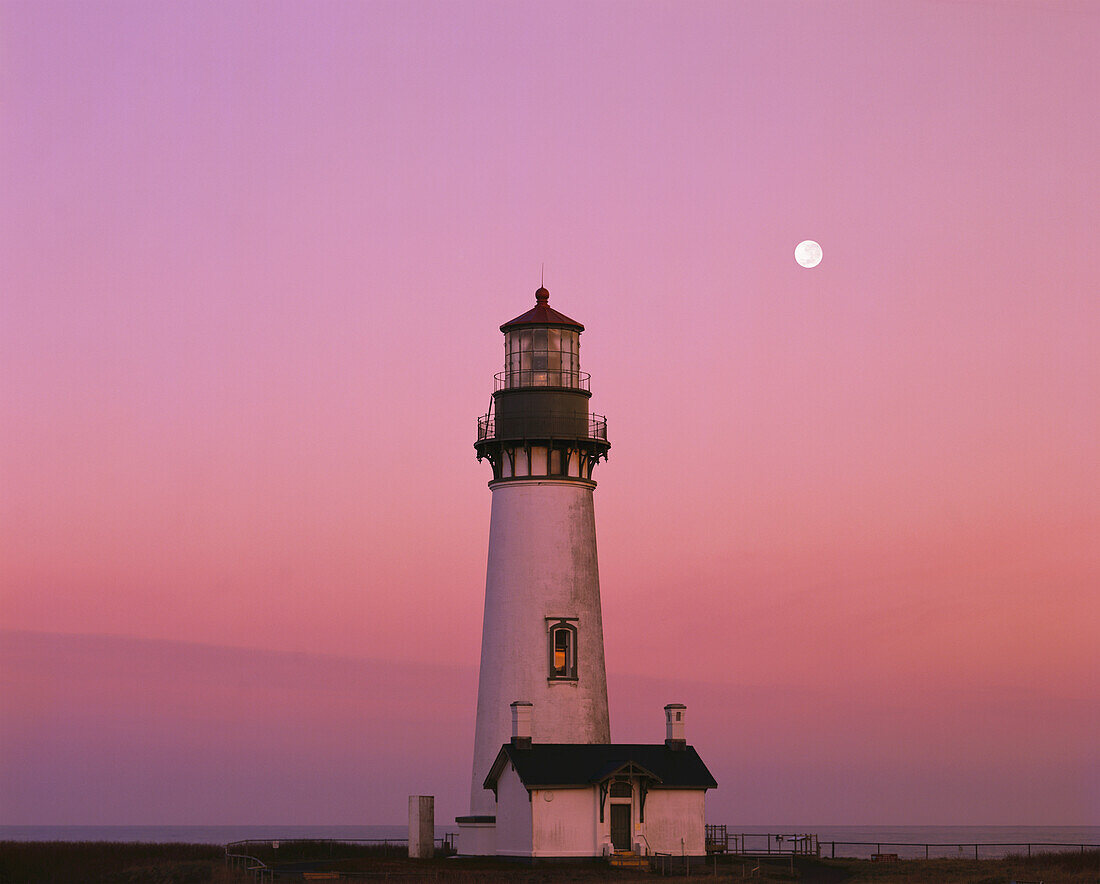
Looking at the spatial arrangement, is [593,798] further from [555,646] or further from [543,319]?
[543,319]

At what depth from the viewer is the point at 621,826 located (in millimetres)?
46656

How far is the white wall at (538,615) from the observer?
1953 inches

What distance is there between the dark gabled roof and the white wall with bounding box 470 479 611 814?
3.75ft

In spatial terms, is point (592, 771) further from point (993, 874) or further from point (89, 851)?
point (89, 851)

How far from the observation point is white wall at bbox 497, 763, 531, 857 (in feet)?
151

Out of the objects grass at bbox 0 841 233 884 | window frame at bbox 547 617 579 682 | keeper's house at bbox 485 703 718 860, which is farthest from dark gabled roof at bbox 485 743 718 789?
grass at bbox 0 841 233 884

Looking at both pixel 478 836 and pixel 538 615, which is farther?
pixel 538 615

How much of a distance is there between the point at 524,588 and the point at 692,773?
26.6ft

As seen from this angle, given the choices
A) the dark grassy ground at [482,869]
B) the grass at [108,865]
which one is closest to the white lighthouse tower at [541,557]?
the dark grassy ground at [482,869]

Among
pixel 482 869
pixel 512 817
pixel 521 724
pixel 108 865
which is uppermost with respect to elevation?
pixel 521 724

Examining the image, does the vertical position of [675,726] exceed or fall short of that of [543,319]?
it falls short

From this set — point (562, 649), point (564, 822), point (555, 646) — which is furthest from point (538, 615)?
point (564, 822)

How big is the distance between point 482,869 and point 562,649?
8756 mm

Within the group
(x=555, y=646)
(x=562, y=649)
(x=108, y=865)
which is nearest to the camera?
(x=555, y=646)
